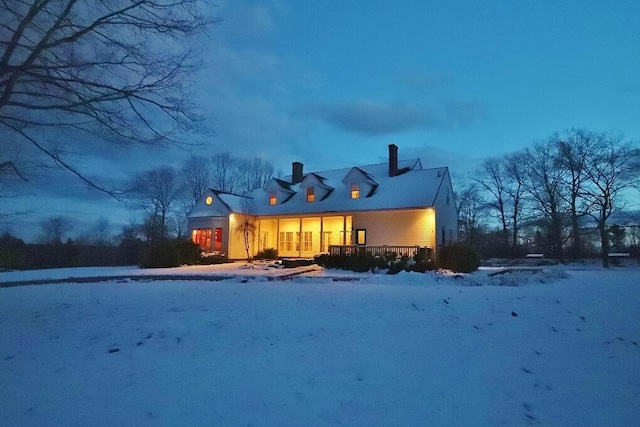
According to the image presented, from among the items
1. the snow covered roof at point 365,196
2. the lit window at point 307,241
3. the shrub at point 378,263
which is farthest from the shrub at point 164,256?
the lit window at point 307,241

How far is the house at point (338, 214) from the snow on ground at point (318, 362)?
49.8 feet

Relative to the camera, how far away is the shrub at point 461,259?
18.4 meters

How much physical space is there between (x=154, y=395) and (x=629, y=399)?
5.42 meters

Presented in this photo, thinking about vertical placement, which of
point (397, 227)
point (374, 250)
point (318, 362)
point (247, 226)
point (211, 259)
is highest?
point (247, 226)

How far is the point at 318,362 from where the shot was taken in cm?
494

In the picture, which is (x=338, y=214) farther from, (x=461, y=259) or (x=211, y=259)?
(x=461, y=259)

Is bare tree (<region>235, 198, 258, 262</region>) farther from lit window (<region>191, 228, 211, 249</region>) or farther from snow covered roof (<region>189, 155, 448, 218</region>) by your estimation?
lit window (<region>191, 228, 211, 249</region>)

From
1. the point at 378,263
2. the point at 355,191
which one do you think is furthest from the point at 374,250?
the point at 355,191

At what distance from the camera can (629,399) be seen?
4344 mm

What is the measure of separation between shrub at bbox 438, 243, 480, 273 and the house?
3933 mm

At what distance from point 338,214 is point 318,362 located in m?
20.6

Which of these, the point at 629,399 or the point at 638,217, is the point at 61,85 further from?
the point at 638,217

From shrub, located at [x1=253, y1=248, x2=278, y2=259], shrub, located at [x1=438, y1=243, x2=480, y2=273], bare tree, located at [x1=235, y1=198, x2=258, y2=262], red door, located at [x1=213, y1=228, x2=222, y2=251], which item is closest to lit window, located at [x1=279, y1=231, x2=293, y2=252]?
shrub, located at [x1=253, y1=248, x2=278, y2=259]

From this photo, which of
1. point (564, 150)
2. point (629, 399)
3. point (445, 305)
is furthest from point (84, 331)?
point (564, 150)
